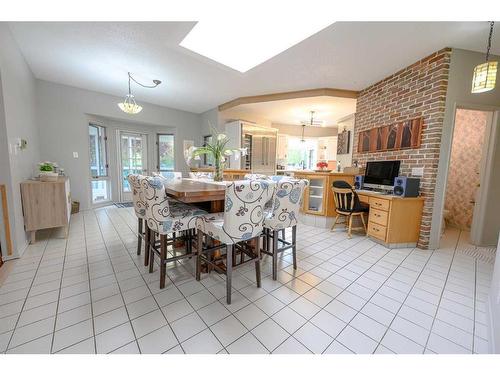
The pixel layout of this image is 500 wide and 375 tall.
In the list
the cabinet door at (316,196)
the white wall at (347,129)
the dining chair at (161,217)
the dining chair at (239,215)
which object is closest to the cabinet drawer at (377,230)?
the cabinet door at (316,196)

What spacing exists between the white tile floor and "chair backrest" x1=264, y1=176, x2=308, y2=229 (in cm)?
57

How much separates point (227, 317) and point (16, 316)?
153cm

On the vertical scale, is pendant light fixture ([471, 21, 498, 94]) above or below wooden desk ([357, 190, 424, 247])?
above

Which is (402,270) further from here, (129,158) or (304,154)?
(129,158)

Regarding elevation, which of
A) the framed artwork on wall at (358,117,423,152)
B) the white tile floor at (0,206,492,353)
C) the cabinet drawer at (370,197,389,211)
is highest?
the framed artwork on wall at (358,117,423,152)

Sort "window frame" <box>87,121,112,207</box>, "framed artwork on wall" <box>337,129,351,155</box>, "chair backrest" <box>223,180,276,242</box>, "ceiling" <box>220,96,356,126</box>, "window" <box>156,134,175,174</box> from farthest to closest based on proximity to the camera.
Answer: "window" <box>156,134,175,174</box>, "framed artwork on wall" <box>337,129,351,155</box>, "window frame" <box>87,121,112,207</box>, "ceiling" <box>220,96,356,126</box>, "chair backrest" <box>223,180,276,242</box>

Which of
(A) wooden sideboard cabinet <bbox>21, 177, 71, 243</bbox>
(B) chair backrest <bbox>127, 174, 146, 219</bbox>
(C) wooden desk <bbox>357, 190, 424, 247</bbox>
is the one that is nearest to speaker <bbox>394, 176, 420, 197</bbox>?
(C) wooden desk <bbox>357, 190, 424, 247</bbox>

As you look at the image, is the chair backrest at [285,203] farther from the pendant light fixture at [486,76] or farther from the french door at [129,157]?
the french door at [129,157]

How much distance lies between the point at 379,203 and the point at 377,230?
0.41 m

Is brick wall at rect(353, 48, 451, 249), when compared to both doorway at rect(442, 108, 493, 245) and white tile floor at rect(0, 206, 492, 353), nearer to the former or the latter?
white tile floor at rect(0, 206, 492, 353)

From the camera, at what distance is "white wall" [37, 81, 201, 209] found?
4.24 m

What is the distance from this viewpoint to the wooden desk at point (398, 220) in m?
2.91

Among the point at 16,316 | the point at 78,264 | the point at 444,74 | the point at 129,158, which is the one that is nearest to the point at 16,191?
the point at 78,264

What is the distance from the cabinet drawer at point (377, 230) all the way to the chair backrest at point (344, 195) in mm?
382
